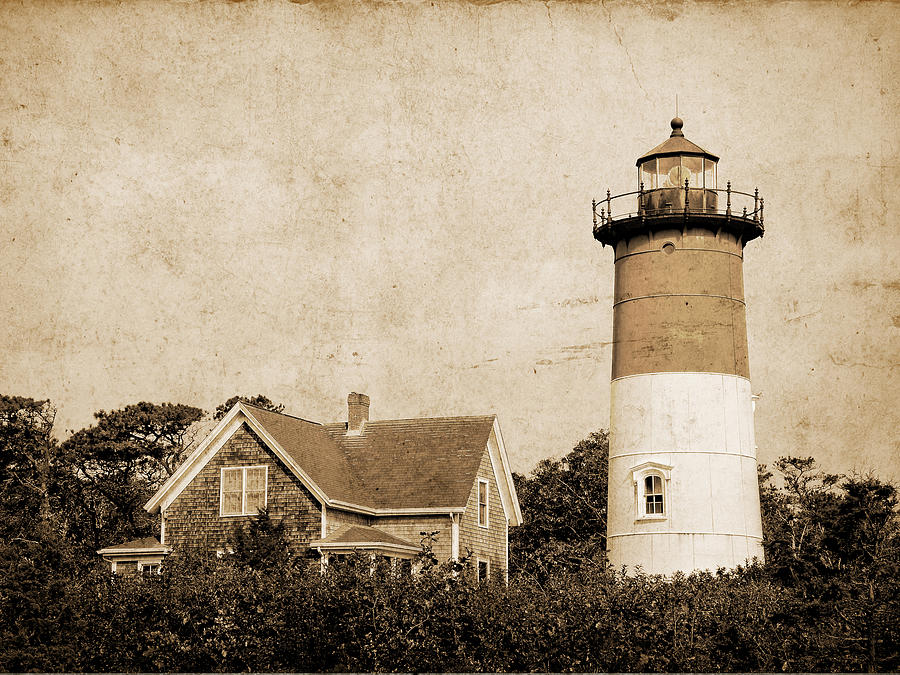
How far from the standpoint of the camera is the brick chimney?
128ft

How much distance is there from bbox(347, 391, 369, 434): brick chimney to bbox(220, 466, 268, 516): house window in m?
5.25

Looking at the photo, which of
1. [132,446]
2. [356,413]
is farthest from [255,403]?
[356,413]

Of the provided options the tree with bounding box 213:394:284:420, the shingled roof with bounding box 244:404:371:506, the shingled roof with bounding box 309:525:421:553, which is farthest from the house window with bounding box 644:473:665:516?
the tree with bounding box 213:394:284:420

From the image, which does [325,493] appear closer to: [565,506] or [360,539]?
[360,539]

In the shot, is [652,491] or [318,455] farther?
[318,455]

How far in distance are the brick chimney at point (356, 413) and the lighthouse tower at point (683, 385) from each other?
8.17 meters

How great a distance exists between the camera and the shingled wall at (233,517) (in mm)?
33156

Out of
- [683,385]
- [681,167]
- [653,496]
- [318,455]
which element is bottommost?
[653,496]

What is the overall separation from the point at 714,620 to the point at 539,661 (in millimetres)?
3206

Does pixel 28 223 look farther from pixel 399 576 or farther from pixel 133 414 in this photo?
pixel 133 414

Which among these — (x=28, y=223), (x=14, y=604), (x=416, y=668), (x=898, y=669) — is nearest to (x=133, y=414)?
(x=28, y=223)

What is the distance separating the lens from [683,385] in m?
33.3

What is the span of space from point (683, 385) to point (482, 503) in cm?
709

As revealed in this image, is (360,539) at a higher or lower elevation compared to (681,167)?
lower
